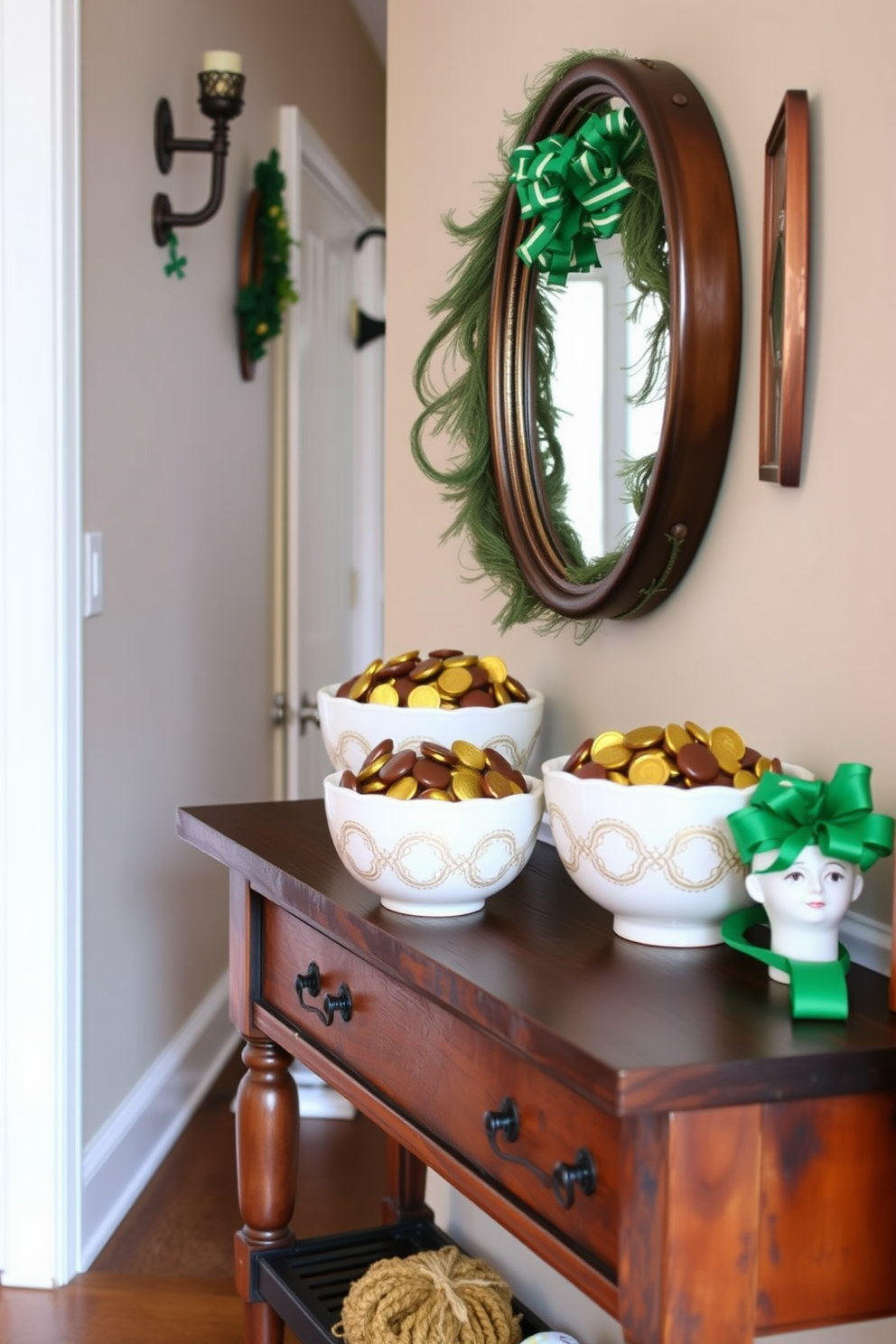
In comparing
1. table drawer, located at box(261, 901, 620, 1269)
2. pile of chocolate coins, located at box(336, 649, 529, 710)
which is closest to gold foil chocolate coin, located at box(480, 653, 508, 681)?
pile of chocolate coins, located at box(336, 649, 529, 710)

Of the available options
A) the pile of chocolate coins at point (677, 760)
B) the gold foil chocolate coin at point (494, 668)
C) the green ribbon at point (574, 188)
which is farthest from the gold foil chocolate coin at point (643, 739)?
the green ribbon at point (574, 188)

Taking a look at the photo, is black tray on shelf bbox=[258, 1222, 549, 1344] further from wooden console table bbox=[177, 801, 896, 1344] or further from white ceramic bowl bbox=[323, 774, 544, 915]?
white ceramic bowl bbox=[323, 774, 544, 915]

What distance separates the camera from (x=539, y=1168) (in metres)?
1.04

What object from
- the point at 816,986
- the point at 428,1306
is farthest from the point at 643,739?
the point at 428,1306

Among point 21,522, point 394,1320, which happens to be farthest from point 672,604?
point 21,522

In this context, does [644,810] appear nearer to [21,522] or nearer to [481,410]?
[481,410]

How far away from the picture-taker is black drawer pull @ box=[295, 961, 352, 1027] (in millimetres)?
1348

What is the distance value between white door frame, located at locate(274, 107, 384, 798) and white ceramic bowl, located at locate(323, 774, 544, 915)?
95.0 inches

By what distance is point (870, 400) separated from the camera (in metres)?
1.12

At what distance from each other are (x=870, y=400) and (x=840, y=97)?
247 mm

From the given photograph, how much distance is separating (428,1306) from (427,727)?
624 millimetres

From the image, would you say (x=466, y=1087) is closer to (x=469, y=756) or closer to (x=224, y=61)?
(x=469, y=756)

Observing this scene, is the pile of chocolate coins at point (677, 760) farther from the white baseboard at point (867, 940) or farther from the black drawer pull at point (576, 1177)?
the black drawer pull at point (576, 1177)

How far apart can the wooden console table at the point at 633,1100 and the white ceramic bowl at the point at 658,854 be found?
0.02 m
